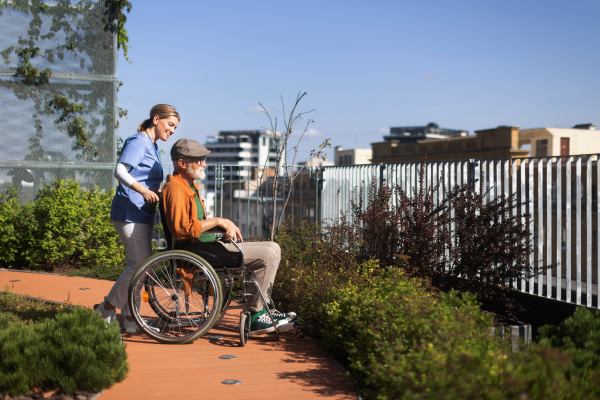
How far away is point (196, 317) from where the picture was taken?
4027 millimetres

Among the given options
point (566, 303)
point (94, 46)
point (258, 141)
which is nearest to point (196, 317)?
point (566, 303)

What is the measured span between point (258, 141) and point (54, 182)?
166 metres

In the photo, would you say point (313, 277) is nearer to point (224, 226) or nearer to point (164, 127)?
point (224, 226)

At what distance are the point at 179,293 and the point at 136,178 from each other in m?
0.92

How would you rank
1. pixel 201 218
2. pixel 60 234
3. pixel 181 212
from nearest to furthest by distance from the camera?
pixel 181 212, pixel 201 218, pixel 60 234

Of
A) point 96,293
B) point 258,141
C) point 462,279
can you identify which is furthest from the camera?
point 258,141

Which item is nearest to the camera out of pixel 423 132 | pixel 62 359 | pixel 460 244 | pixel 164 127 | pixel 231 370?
pixel 62 359

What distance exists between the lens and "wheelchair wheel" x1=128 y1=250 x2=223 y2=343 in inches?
148

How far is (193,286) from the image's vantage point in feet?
13.2

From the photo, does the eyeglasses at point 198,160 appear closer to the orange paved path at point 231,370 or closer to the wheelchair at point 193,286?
the wheelchair at point 193,286

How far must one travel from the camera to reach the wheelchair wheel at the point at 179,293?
3.76 m

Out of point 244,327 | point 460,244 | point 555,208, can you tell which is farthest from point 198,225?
point 555,208

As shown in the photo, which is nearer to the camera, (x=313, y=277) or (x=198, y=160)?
(x=198, y=160)

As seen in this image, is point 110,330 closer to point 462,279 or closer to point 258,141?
point 462,279
